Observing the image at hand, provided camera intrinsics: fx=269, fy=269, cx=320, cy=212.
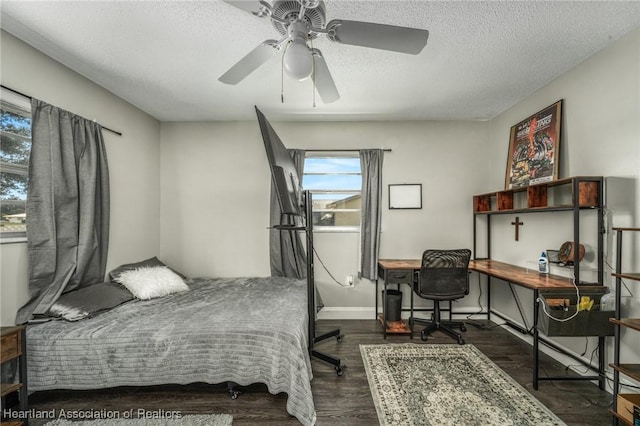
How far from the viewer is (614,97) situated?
2037mm

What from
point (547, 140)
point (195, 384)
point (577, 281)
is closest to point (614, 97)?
point (547, 140)

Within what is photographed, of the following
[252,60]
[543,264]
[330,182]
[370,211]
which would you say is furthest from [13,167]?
[543,264]

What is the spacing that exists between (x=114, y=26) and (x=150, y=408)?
2.67m

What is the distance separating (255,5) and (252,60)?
41 cm

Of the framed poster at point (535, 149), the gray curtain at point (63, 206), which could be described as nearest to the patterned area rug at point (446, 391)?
the framed poster at point (535, 149)

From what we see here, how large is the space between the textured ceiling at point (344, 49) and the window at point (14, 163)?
0.55m

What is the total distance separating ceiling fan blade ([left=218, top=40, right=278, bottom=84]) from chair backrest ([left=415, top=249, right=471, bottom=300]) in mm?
2331

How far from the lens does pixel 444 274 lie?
2875 millimetres

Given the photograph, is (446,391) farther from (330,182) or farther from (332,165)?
(332,165)

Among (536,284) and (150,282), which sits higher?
(536,284)

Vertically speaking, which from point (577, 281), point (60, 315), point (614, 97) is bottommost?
point (60, 315)

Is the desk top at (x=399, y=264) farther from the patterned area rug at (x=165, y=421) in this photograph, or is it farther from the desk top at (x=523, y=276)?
the patterned area rug at (x=165, y=421)

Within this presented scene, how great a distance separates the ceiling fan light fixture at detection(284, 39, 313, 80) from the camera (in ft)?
4.07

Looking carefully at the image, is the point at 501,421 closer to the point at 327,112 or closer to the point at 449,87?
the point at 449,87
